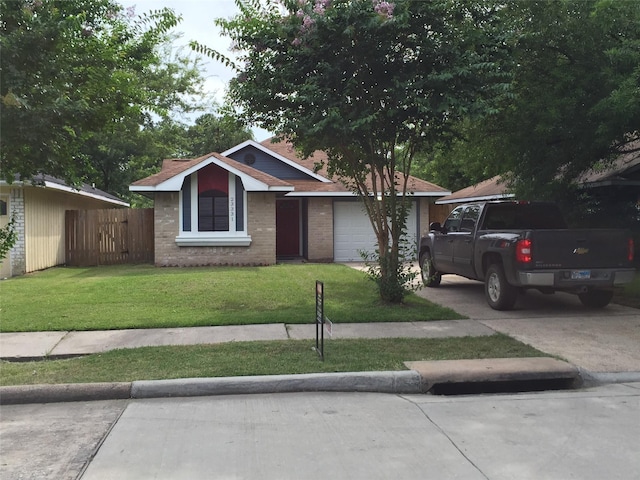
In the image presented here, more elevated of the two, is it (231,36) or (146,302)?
(231,36)

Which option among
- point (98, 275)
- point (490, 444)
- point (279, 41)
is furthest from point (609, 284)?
point (98, 275)

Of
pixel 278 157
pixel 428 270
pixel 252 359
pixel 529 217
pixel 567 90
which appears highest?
pixel 278 157

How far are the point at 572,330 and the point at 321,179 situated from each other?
1421 cm

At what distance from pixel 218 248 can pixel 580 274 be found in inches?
464

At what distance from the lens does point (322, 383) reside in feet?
20.1

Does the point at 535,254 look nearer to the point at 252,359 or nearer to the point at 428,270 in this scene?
the point at 428,270

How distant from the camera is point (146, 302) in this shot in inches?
440

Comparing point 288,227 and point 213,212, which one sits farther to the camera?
point 288,227

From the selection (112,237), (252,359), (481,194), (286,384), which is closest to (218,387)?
(286,384)

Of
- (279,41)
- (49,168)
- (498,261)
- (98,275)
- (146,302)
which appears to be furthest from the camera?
(98,275)

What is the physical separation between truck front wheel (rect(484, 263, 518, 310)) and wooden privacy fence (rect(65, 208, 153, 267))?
12.8 meters

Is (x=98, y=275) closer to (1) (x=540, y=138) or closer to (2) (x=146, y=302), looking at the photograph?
(2) (x=146, y=302)

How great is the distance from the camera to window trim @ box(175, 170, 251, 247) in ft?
59.5

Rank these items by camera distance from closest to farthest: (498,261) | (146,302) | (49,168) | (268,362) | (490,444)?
(490,444) → (49,168) → (268,362) → (498,261) → (146,302)
